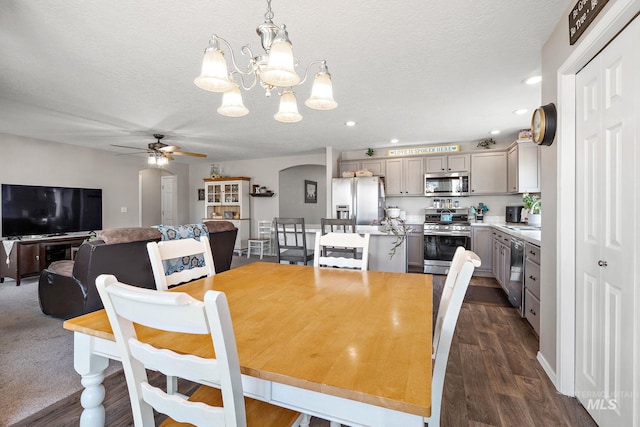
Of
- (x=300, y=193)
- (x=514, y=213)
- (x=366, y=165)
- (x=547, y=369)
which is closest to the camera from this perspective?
(x=547, y=369)

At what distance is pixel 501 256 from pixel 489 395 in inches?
106

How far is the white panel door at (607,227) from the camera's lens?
50.8 inches

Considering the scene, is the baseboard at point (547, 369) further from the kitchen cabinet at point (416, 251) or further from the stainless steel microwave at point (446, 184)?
the stainless steel microwave at point (446, 184)

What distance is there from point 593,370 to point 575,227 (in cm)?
80

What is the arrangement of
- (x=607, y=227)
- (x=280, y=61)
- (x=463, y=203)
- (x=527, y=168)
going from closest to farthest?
(x=280, y=61), (x=607, y=227), (x=527, y=168), (x=463, y=203)

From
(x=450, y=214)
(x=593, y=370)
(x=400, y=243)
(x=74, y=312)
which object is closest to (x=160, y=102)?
(x=74, y=312)

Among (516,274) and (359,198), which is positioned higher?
(359,198)

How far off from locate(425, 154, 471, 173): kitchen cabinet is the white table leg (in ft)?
18.1

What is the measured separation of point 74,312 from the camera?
278 centimetres

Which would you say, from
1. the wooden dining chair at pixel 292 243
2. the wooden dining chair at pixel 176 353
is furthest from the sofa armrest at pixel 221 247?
the wooden dining chair at pixel 176 353

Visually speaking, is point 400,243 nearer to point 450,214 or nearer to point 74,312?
point 450,214

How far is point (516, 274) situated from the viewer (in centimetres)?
318

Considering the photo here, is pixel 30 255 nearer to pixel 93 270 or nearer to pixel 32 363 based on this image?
pixel 93 270

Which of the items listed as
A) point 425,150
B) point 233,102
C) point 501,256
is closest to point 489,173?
point 425,150
